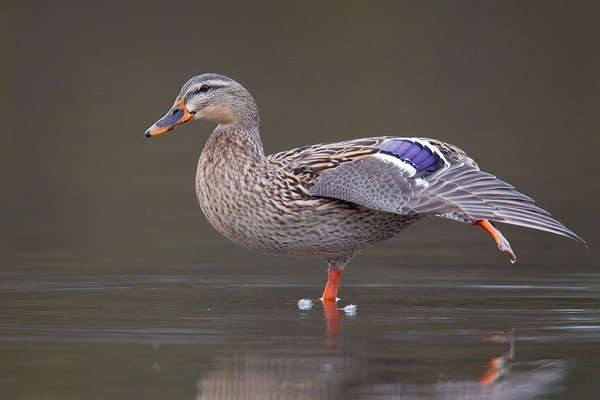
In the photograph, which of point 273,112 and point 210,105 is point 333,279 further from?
point 273,112

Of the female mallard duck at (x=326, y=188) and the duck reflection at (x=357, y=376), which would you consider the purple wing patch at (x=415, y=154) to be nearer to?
the female mallard duck at (x=326, y=188)

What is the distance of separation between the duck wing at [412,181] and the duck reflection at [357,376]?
1053mm

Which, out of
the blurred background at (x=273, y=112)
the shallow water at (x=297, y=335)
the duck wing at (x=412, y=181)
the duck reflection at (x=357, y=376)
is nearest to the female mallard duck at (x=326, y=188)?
the duck wing at (x=412, y=181)

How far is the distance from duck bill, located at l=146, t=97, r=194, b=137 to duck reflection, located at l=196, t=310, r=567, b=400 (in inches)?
104

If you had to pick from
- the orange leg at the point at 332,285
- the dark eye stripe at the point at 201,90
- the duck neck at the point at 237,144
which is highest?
the dark eye stripe at the point at 201,90

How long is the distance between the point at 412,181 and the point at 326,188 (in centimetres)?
60

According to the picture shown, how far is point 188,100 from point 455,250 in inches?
128

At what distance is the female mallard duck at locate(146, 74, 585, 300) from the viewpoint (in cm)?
776

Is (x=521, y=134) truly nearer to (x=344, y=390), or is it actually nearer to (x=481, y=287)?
(x=481, y=287)

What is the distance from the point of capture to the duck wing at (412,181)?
24.5 feet

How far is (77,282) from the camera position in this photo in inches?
358

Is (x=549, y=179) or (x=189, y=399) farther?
(x=549, y=179)

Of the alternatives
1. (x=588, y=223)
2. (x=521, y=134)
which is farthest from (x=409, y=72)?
(x=588, y=223)

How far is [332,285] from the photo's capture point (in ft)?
28.7
